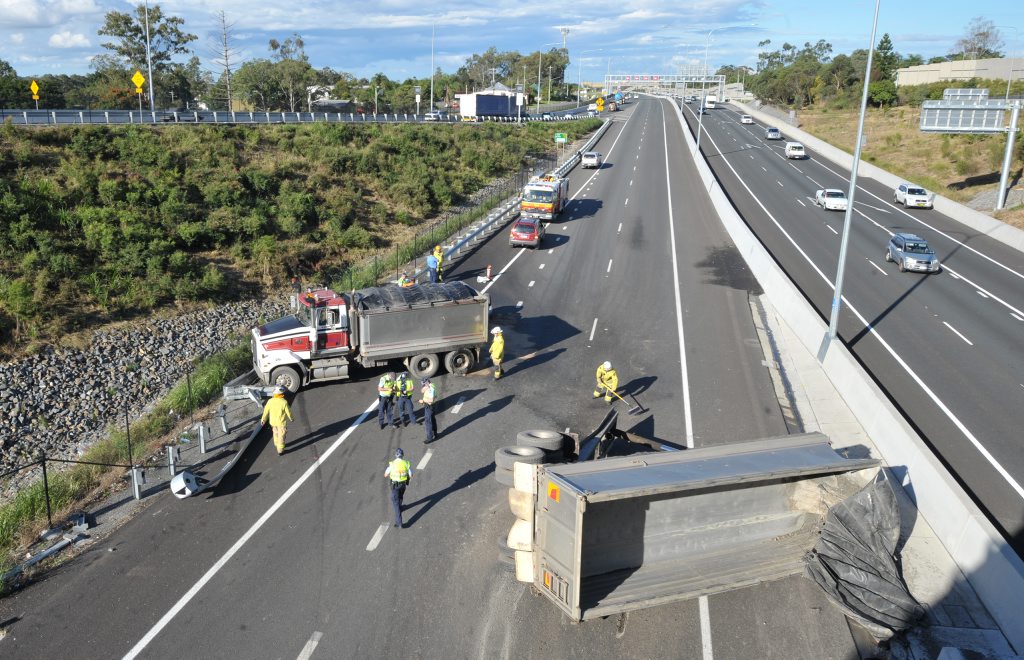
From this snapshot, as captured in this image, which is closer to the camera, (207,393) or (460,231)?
(207,393)

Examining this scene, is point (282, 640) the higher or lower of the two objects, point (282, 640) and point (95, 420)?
the higher

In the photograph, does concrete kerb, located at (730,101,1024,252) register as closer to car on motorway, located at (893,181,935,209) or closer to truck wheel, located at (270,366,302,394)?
car on motorway, located at (893,181,935,209)

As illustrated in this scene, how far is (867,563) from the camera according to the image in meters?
10.8

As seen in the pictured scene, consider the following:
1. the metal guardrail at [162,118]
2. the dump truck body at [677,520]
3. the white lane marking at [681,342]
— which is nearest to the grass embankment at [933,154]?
the white lane marking at [681,342]

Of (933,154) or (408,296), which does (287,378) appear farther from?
(933,154)

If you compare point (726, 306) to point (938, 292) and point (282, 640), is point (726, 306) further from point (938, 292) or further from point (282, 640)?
point (282, 640)

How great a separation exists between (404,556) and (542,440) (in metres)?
3.13

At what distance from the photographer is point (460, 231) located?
39000 mm

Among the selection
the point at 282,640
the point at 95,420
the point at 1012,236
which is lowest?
the point at 95,420

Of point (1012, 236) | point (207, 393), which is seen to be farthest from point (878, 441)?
point (1012, 236)

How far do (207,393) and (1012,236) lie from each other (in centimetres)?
4095

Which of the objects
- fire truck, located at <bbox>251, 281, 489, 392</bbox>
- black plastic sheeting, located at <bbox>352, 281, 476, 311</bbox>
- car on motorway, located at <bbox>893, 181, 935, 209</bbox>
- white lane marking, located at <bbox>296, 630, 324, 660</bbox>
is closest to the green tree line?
fire truck, located at <bbox>251, 281, 489, 392</bbox>

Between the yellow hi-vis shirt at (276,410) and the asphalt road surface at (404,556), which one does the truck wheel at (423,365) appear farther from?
the yellow hi-vis shirt at (276,410)

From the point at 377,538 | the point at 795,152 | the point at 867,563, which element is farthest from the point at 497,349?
the point at 795,152
